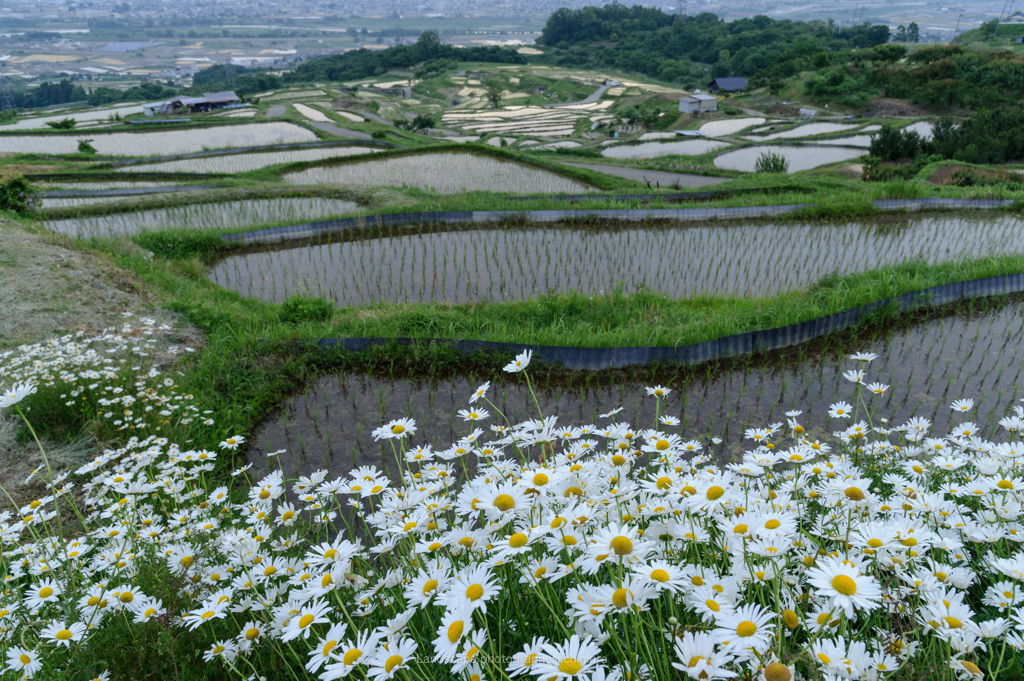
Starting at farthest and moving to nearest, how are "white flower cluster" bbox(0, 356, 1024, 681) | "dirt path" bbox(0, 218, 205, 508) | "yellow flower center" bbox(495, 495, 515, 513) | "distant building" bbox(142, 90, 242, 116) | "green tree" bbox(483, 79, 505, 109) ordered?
1. "green tree" bbox(483, 79, 505, 109)
2. "distant building" bbox(142, 90, 242, 116)
3. "dirt path" bbox(0, 218, 205, 508)
4. "yellow flower center" bbox(495, 495, 515, 513)
5. "white flower cluster" bbox(0, 356, 1024, 681)

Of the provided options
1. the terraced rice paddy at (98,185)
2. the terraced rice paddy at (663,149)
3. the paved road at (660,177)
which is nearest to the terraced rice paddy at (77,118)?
the terraced rice paddy at (98,185)

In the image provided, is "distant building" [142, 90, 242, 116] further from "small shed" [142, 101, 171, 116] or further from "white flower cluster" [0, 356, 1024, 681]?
"white flower cluster" [0, 356, 1024, 681]

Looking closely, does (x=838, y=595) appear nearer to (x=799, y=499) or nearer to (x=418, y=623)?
(x=799, y=499)

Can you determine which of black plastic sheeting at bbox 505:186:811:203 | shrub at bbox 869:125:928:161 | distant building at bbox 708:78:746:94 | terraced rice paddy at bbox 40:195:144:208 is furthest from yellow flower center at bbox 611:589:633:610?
distant building at bbox 708:78:746:94

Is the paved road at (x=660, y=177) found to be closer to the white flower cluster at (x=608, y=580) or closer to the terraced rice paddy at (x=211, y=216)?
the terraced rice paddy at (x=211, y=216)

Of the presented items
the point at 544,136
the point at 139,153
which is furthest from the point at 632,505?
the point at 544,136

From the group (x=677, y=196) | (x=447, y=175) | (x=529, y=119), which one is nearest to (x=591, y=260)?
(x=677, y=196)
